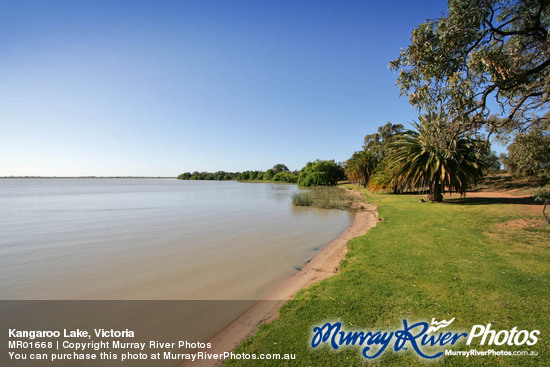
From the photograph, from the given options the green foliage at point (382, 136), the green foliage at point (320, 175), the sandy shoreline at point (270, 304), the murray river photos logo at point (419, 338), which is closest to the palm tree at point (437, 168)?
the sandy shoreline at point (270, 304)

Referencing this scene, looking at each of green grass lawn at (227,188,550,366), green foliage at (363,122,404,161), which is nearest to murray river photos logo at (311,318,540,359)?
green grass lawn at (227,188,550,366)

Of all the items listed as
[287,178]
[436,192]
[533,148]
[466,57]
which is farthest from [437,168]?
[287,178]

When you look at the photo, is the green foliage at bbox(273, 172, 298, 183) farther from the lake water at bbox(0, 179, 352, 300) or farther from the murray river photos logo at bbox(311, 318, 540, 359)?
the murray river photos logo at bbox(311, 318, 540, 359)

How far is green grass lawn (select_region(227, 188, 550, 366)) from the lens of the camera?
3367mm

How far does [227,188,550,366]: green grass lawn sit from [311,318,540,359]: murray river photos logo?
9cm

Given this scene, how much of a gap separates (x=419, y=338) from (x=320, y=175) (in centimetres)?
6377

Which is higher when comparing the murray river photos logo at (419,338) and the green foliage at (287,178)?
the green foliage at (287,178)

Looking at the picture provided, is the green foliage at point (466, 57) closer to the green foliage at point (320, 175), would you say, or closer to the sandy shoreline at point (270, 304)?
the sandy shoreline at point (270, 304)

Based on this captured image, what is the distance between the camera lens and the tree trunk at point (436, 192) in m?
17.8

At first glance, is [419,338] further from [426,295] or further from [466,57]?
[466,57]

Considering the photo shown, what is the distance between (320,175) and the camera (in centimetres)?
6638

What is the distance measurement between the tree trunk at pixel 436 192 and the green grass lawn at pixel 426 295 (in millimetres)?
9389

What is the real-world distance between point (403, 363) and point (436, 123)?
762 cm

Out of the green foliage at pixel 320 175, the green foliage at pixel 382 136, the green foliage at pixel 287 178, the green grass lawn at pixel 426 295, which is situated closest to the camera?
the green grass lawn at pixel 426 295
